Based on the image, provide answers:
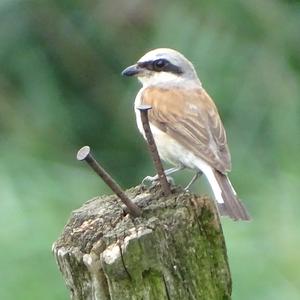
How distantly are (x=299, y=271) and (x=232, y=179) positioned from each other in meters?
1.08

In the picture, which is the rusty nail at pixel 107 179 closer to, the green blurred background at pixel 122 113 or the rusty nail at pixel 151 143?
the rusty nail at pixel 151 143

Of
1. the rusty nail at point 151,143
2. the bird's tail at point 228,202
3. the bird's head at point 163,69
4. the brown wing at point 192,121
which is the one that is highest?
the bird's head at point 163,69

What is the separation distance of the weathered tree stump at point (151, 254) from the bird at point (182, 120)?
1.17 metres

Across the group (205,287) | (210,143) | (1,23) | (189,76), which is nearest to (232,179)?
(189,76)

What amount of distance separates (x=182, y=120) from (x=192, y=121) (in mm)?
44

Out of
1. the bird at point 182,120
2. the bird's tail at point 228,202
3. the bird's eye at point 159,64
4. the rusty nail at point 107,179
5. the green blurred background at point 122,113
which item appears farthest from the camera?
the bird's eye at point 159,64

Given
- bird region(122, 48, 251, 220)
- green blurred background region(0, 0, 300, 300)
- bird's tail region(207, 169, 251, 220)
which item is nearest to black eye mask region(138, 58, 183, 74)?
bird region(122, 48, 251, 220)

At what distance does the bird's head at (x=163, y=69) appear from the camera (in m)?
6.04

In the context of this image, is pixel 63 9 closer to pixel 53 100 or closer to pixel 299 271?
pixel 53 100

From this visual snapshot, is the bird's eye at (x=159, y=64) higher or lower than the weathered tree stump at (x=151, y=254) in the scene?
higher

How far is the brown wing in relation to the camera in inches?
214

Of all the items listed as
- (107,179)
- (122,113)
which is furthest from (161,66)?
(107,179)

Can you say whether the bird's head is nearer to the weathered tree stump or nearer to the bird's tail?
the bird's tail

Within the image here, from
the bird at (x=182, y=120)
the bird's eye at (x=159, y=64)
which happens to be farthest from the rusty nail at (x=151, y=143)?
the bird's eye at (x=159, y=64)
